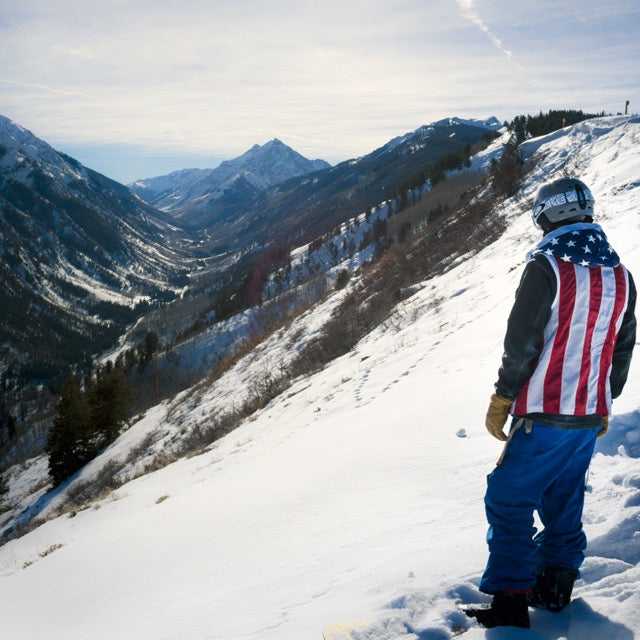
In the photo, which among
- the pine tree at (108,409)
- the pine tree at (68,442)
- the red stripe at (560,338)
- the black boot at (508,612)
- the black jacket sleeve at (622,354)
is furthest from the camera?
the pine tree at (108,409)

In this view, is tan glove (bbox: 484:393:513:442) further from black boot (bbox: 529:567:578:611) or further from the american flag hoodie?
black boot (bbox: 529:567:578:611)

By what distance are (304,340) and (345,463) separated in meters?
18.6

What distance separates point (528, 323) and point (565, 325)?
0.22 m

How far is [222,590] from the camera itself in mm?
3883

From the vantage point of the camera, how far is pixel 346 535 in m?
4.15

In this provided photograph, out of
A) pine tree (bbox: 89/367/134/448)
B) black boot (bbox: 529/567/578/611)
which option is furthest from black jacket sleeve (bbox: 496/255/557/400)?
pine tree (bbox: 89/367/134/448)

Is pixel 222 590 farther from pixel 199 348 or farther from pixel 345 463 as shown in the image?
pixel 199 348

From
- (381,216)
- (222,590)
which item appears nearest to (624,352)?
(222,590)

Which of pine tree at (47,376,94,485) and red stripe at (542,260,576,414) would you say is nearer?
red stripe at (542,260,576,414)

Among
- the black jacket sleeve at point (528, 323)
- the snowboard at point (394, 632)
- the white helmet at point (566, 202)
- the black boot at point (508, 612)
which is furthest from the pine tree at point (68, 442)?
the white helmet at point (566, 202)

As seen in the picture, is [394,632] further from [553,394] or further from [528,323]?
[528,323]

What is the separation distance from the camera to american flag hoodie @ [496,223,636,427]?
102 inches

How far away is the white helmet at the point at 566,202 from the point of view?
276 centimetres

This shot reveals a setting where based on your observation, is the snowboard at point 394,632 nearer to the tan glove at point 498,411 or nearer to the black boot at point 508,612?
the black boot at point 508,612
